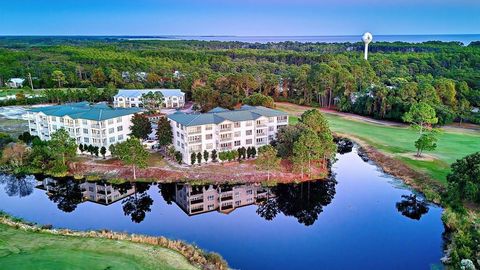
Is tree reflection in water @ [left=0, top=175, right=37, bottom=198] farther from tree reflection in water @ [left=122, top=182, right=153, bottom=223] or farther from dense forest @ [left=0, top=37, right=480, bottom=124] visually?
dense forest @ [left=0, top=37, right=480, bottom=124]

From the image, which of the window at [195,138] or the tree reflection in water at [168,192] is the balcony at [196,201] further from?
the window at [195,138]

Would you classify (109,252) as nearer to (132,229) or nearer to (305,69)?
(132,229)

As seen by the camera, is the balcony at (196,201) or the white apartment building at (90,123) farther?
the white apartment building at (90,123)

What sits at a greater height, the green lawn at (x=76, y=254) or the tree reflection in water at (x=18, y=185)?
the green lawn at (x=76, y=254)

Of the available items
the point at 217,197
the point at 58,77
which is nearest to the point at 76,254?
the point at 217,197

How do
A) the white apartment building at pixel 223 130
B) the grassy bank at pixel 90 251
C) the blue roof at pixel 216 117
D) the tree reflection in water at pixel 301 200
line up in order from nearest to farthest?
the grassy bank at pixel 90 251 → the tree reflection in water at pixel 301 200 → the white apartment building at pixel 223 130 → the blue roof at pixel 216 117

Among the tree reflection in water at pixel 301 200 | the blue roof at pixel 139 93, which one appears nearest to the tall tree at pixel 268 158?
the tree reflection in water at pixel 301 200

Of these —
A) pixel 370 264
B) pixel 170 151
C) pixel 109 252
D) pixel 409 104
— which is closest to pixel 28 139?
pixel 170 151
